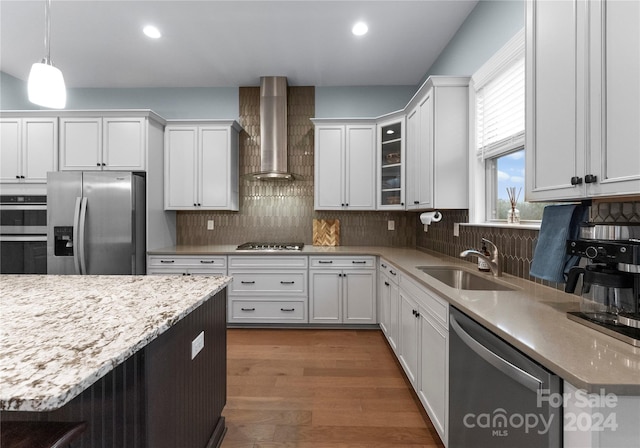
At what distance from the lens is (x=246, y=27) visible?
292cm

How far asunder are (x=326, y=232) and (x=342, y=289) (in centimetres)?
89

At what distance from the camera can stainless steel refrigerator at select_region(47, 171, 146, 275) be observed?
325 cm

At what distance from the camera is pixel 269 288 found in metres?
3.53

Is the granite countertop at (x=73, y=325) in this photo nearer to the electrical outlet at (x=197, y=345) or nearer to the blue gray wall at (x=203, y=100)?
the electrical outlet at (x=197, y=345)

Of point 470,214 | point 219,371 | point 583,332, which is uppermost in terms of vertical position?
point 470,214

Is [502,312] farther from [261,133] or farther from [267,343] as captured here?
[261,133]

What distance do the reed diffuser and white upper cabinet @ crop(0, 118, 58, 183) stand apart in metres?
4.40

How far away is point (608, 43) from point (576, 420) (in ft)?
3.73

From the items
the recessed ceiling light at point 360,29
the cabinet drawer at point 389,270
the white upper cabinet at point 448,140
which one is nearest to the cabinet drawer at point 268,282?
the cabinet drawer at point 389,270

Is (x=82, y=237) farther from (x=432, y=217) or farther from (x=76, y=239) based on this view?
(x=432, y=217)

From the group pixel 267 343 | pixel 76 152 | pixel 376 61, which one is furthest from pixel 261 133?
pixel 267 343

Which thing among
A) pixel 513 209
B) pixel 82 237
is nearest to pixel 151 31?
pixel 82 237

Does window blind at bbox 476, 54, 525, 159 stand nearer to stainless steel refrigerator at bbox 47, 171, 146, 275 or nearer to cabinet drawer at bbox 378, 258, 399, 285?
cabinet drawer at bbox 378, 258, 399, 285

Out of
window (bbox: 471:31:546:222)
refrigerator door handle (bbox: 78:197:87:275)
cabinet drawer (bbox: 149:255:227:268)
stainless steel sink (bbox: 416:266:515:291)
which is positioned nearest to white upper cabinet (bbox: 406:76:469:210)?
window (bbox: 471:31:546:222)
